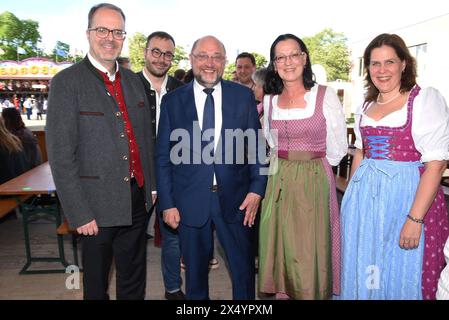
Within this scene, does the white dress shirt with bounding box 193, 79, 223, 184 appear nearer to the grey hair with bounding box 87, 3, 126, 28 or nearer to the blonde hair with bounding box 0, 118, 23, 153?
the grey hair with bounding box 87, 3, 126, 28

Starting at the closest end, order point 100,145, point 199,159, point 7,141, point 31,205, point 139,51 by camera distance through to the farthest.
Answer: point 100,145 → point 199,159 → point 31,205 → point 7,141 → point 139,51

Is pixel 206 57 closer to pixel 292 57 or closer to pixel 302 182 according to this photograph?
pixel 292 57

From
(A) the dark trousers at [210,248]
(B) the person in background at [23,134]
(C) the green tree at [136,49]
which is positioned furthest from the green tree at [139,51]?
(A) the dark trousers at [210,248]

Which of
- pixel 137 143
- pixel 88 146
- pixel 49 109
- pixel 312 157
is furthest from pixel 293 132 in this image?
pixel 49 109

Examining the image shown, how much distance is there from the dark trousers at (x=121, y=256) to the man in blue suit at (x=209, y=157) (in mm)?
215

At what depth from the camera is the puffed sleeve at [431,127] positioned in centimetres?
195

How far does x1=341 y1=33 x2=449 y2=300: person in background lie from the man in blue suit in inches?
26.6

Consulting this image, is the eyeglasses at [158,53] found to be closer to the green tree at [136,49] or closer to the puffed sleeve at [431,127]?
the puffed sleeve at [431,127]

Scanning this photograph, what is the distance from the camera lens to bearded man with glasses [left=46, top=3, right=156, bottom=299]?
1.97m

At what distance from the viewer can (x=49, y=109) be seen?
1.96 metres

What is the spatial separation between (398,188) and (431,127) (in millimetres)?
382

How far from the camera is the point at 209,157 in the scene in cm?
229

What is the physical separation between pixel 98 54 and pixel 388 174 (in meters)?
1.82

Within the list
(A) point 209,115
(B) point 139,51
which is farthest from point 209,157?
(B) point 139,51
